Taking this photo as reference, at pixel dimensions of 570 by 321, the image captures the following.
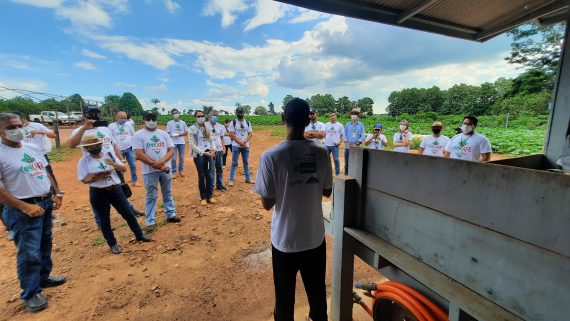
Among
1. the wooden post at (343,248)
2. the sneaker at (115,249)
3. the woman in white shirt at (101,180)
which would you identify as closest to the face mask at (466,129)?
the wooden post at (343,248)

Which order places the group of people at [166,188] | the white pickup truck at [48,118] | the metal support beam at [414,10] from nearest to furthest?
the group of people at [166,188] → the metal support beam at [414,10] → the white pickup truck at [48,118]

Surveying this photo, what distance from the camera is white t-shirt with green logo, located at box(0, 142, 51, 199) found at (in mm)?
2836

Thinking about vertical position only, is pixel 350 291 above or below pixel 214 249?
above

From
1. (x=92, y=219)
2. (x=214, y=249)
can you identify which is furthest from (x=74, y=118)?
(x=214, y=249)

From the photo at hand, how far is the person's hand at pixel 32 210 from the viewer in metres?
2.82

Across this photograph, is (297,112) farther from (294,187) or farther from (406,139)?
(406,139)

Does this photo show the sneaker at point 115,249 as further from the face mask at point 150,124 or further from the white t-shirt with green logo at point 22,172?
the face mask at point 150,124

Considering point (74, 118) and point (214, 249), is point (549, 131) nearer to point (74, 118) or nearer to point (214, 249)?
point (214, 249)

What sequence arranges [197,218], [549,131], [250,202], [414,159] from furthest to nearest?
[250,202] → [197,218] → [549,131] → [414,159]

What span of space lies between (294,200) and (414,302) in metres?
1.17

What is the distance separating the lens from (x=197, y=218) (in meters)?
5.44

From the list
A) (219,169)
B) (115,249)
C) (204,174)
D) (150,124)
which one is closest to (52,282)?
(115,249)

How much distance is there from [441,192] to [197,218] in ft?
16.1

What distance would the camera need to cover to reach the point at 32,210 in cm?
287
